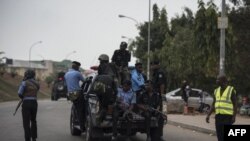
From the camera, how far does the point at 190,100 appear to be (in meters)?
28.8

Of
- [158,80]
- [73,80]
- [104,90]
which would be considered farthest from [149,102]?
[73,80]

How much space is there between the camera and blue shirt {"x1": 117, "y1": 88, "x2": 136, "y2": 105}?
12.9 meters

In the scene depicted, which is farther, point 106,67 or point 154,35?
point 154,35

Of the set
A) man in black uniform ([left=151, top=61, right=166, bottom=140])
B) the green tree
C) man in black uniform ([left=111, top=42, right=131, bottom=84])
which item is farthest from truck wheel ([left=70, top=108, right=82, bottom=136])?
the green tree

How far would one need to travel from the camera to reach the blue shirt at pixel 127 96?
42.4 ft

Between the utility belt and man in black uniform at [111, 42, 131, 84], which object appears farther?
man in black uniform at [111, 42, 131, 84]

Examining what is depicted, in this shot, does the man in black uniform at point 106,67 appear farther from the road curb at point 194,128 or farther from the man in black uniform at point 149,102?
the road curb at point 194,128

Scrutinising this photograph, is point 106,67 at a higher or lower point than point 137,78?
higher

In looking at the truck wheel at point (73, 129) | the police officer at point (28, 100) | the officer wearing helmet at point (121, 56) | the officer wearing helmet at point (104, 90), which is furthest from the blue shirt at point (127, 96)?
the truck wheel at point (73, 129)

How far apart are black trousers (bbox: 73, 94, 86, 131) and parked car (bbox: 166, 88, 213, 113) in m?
12.3

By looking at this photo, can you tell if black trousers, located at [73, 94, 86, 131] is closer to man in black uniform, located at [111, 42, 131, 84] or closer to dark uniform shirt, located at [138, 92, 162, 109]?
man in black uniform, located at [111, 42, 131, 84]

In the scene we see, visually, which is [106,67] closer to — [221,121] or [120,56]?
[120,56]

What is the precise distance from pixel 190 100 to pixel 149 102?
52.9 feet

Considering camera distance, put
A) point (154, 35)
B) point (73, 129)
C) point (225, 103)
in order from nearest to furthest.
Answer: point (225, 103), point (73, 129), point (154, 35)
